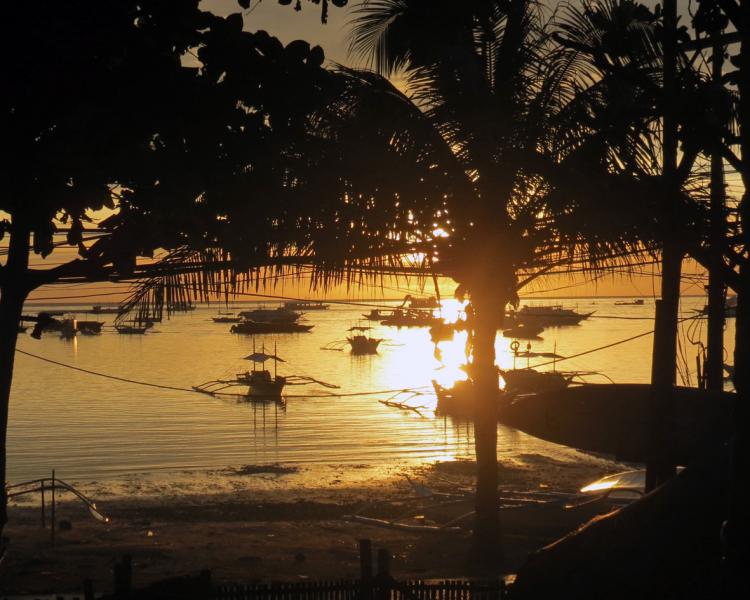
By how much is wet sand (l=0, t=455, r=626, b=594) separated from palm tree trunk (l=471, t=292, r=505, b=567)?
20.4 inches

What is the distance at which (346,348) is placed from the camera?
120 m

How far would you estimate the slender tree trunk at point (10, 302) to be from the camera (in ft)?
30.4

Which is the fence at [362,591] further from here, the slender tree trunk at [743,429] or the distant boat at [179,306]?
the slender tree trunk at [743,429]

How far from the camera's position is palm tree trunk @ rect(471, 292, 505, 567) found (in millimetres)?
14055

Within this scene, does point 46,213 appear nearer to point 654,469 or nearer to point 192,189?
point 192,189

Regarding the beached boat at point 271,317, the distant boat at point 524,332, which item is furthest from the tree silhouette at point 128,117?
the beached boat at point 271,317

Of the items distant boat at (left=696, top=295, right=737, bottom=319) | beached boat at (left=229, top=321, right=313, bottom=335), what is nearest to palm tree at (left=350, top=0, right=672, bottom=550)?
distant boat at (left=696, top=295, right=737, bottom=319)

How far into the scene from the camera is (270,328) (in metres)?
149

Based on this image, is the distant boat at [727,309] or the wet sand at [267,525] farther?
the distant boat at [727,309]

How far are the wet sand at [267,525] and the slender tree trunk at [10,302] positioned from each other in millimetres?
7080

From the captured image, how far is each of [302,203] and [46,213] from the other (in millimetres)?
4601

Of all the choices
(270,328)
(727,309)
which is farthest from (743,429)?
(270,328)

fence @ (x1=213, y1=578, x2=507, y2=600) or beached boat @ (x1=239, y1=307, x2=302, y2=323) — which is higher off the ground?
beached boat @ (x1=239, y1=307, x2=302, y2=323)

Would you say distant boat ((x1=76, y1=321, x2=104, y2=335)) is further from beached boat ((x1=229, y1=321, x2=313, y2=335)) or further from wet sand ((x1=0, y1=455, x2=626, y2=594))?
wet sand ((x1=0, y1=455, x2=626, y2=594))
